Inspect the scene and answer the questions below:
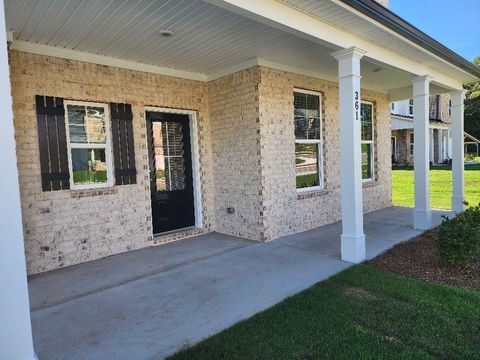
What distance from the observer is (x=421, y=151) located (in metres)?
6.28

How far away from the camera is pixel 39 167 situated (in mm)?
4656

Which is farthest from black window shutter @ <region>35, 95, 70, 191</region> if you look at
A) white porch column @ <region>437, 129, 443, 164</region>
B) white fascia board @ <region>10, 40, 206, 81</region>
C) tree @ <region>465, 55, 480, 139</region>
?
tree @ <region>465, 55, 480, 139</region>

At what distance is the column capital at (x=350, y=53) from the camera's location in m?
4.47

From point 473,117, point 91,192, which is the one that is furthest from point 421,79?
point 473,117

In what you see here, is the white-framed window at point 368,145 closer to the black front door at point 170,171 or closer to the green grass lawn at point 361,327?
the black front door at point 170,171

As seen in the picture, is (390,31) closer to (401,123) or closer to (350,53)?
(350,53)

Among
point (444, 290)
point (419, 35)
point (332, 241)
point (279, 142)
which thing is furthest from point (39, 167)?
point (419, 35)

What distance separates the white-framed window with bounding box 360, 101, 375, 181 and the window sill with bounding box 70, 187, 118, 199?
6.18 metres

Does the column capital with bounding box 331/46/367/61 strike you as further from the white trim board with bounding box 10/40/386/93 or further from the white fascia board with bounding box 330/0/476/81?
the white trim board with bounding box 10/40/386/93

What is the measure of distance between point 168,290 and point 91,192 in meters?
2.19

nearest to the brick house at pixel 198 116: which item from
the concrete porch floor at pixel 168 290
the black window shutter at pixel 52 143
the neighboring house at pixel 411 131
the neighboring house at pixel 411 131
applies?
the black window shutter at pixel 52 143

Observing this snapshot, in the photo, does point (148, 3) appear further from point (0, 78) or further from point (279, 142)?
point (279, 142)

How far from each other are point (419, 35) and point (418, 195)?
9.62ft

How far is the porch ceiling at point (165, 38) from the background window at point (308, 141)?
737mm
